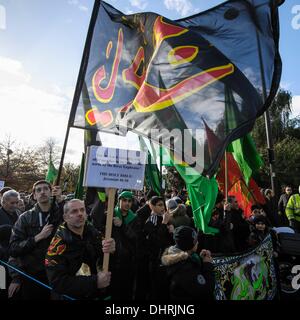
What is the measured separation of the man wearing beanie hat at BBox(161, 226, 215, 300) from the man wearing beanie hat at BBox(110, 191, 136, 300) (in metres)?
1.30

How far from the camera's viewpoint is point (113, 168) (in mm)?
3004

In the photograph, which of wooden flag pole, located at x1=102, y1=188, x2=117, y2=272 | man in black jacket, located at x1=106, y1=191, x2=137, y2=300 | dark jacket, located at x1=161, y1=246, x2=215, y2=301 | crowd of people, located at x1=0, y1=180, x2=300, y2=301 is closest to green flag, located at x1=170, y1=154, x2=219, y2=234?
crowd of people, located at x1=0, y1=180, x2=300, y2=301

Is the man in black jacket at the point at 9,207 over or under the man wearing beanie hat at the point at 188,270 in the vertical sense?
over

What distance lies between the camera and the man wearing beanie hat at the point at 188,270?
291 centimetres

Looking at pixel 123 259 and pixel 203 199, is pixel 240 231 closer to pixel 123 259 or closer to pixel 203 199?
pixel 203 199

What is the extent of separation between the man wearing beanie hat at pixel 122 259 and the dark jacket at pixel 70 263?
108cm

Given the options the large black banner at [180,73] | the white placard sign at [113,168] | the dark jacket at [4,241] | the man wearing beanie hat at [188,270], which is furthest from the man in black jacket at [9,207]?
the man wearing beanie hat at [188,270]

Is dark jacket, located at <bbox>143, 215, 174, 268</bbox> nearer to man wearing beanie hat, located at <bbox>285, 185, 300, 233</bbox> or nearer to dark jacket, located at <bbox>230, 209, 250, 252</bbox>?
dark jacket, located at <bbox>230, 209, 250, 252</bbox>

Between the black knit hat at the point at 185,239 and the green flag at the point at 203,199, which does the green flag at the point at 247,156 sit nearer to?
the green flag at the point at 203,199

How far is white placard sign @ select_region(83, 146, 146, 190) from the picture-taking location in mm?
2947

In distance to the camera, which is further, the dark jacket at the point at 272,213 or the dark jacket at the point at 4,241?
the dark jacket at the point at 272,213
